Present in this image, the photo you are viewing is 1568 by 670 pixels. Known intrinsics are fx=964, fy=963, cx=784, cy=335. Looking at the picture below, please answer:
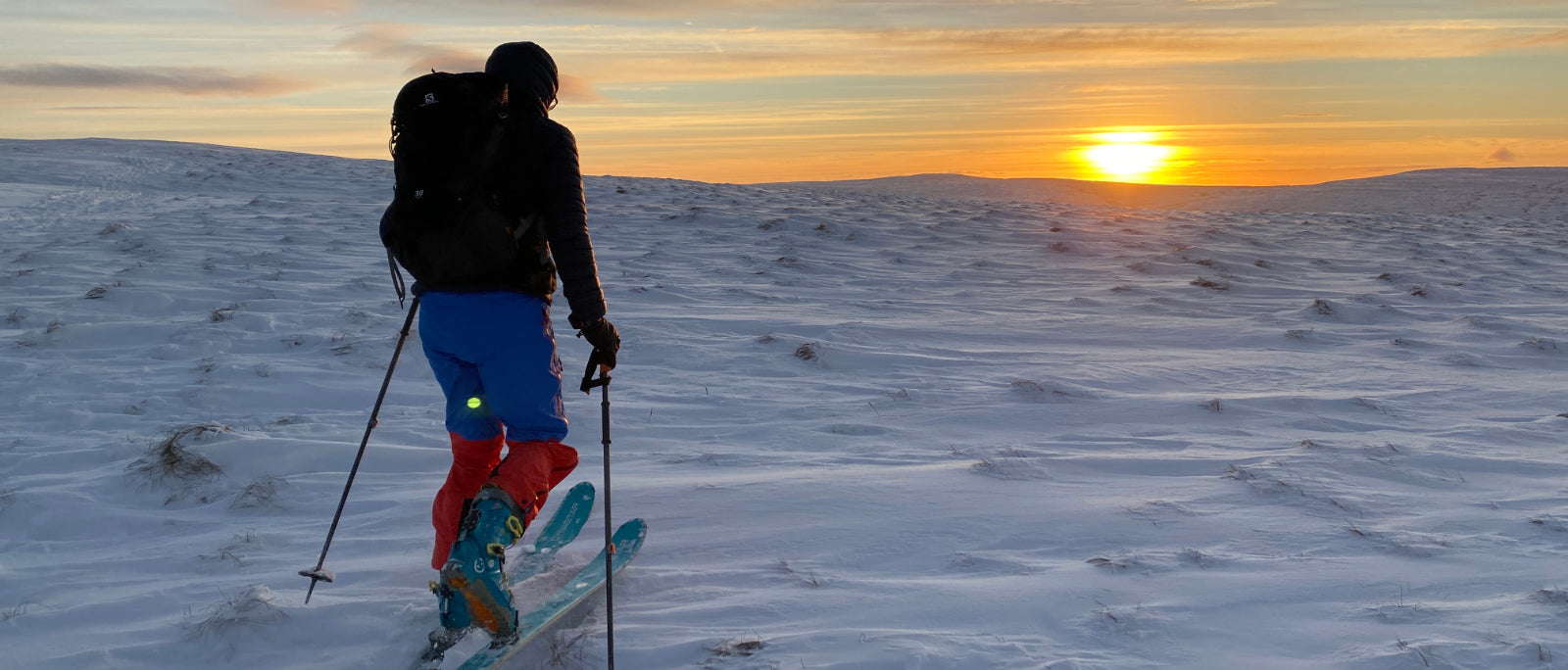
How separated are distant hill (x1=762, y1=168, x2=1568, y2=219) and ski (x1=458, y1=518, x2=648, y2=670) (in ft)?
93.7

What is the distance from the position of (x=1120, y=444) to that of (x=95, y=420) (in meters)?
6.33

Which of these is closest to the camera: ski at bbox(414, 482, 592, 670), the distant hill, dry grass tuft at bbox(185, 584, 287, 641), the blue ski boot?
the blue ski boot

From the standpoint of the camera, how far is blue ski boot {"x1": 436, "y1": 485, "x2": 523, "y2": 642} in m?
3.01

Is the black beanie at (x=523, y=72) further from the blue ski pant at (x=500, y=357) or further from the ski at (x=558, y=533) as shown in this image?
the ski at (x=558, y=533)

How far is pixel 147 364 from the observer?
7215mm

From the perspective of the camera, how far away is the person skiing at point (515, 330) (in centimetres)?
307

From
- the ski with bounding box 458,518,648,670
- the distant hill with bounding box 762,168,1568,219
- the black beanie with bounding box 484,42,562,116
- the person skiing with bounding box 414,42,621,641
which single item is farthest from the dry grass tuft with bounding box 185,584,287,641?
the distant hill with bounding box 762,168,1568,219

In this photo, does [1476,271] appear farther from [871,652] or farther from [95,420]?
[95,420]

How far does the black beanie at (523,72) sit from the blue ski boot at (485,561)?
129 cm

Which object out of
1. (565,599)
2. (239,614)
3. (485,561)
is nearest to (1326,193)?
(565,599)

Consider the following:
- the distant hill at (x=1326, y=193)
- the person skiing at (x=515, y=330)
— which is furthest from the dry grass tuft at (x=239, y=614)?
the distant hill at (x=1326, y=193)

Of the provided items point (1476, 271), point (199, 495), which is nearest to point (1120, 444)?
point (199, 495)

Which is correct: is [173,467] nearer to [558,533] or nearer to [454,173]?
[558,533]

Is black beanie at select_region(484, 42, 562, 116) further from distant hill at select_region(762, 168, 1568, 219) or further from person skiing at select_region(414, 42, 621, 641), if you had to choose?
distant hill at select_region(762, 168, 1568, 219)
